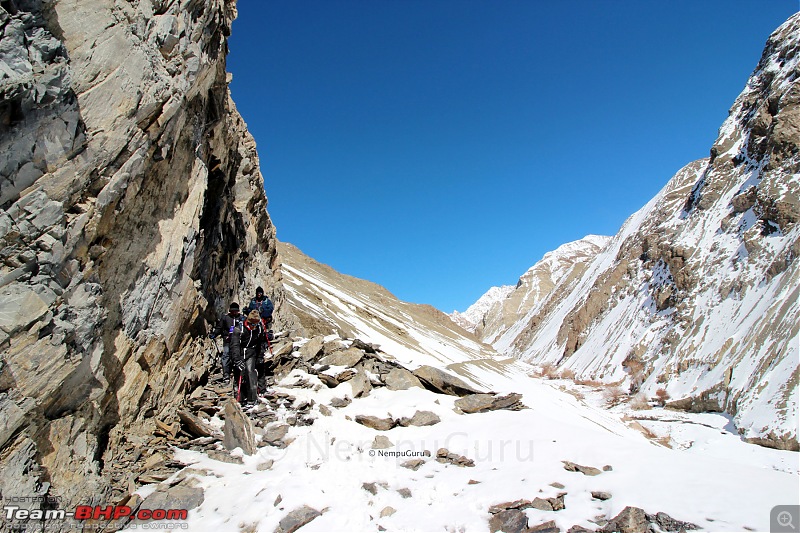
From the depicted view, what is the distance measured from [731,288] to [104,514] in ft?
126

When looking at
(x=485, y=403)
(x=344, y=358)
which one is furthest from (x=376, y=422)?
(x=344, y=358)

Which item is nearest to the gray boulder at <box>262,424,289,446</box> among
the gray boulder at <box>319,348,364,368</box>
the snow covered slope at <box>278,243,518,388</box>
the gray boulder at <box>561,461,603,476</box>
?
the gray boulder at <box>319,348,364,368</box>

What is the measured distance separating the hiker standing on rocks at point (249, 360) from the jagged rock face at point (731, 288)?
21.5 metres

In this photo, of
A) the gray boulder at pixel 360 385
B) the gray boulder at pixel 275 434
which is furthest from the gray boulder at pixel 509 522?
the gray boulder at pixel 360 385

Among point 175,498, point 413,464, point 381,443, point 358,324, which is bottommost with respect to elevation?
point 175,498

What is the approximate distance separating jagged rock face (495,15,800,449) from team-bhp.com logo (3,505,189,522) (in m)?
22.7

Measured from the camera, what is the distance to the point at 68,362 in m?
5.56

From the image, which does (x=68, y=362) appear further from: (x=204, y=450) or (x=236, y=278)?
(x=236, y=278)

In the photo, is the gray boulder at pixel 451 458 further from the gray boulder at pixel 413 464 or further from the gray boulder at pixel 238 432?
the gray boulder at pixel 238 432

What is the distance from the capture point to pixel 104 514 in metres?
5.73

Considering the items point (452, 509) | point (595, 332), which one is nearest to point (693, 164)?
point (595, 332)

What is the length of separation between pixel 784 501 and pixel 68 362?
32.0ft

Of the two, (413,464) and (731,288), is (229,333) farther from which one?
(731,288)

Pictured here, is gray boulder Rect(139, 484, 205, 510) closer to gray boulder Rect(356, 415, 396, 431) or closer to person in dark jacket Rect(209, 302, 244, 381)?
person in dark jacket Rect(209, 302, 244, 381)
